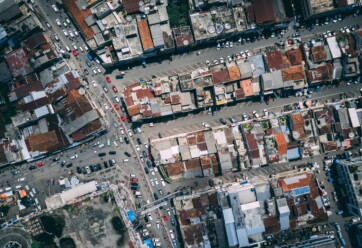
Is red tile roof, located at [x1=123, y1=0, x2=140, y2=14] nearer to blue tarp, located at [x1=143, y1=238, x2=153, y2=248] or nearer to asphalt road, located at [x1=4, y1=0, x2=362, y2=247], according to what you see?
asphalt road, located at [x1=4, y1=0, x2=362, y2=247]

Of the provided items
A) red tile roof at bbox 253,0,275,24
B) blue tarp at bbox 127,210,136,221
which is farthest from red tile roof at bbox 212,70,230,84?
blue tarp at bbox 127,210,136,221

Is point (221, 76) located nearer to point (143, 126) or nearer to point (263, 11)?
point (263, 11)

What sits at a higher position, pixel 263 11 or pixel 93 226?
pixel 263 11

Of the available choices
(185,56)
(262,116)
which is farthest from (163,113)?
(262,116)

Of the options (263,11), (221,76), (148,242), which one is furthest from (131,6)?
(148,242)

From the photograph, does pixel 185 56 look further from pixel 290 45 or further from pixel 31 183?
pixel 31 183

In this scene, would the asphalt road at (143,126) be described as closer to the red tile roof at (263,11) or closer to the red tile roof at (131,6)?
the red tile roof at (263,11)
